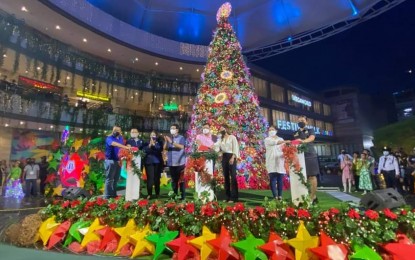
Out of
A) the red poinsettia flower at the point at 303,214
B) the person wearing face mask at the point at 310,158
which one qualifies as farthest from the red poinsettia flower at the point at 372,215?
the person wearing face mask at the point at 310,158

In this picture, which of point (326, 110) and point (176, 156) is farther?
point (326, 110)

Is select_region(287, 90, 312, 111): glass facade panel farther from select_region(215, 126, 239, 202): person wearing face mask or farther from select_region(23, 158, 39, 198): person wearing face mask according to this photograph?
select_region(215, 126, 239, 202): person wearing face mask

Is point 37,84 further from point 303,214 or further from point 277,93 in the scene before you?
point 277,93

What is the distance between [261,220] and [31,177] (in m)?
10.8

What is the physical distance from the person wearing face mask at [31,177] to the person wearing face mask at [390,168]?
1320 cm

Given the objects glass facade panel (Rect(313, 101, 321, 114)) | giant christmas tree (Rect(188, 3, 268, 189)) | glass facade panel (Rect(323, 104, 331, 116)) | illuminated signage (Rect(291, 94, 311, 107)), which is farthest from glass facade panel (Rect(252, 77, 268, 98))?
giant christmas tree (Rect(188, 3, 268, 189))

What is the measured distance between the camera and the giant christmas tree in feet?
29.3

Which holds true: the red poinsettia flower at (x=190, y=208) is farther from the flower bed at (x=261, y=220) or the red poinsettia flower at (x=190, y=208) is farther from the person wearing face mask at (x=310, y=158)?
the person wearing face mask at (x=310, y=158)

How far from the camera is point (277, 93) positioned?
101 ft

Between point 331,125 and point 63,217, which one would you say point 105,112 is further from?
point 331,125

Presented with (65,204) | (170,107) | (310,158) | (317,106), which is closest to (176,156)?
(65,204)

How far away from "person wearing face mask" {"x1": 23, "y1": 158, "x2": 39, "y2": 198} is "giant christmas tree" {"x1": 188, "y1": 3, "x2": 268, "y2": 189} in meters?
6.70

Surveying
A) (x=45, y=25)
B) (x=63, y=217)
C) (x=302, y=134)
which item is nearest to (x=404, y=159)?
(x=302, y=134)

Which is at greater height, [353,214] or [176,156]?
[176,156]
